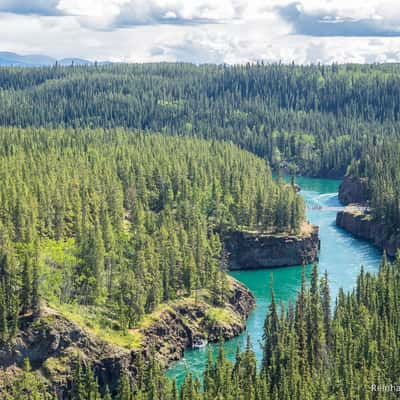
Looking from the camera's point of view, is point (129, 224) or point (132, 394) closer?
point (132, 394)

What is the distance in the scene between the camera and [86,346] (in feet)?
416

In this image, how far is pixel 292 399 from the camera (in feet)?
350

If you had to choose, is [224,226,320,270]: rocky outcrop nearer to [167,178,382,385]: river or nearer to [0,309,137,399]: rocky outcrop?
[167,178,382,385]: river

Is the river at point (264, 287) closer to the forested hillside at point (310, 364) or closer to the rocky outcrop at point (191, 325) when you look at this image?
the rocky outcrop at point (191, 325)

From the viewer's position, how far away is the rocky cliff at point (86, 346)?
122 m

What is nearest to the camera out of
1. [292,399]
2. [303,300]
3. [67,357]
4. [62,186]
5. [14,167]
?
[292,399]

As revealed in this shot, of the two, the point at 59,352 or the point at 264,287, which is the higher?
the point at 59,352

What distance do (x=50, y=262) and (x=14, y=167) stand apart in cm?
5201

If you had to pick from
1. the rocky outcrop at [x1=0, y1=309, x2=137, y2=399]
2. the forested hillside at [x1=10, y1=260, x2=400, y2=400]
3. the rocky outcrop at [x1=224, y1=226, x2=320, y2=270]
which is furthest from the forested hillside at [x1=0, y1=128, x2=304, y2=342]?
the forested hillside at [x1=10, y1=260, x2=400, y2=400]

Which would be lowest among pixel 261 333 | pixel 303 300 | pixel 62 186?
pixel 261 333

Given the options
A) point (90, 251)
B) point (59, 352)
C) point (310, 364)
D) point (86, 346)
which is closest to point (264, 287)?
point (90, 251)

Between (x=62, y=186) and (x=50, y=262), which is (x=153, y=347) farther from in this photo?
(x=62, y=186)

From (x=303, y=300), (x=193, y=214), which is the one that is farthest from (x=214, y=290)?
(x=193, y=214)

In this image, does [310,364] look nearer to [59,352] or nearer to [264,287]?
[59,352]
